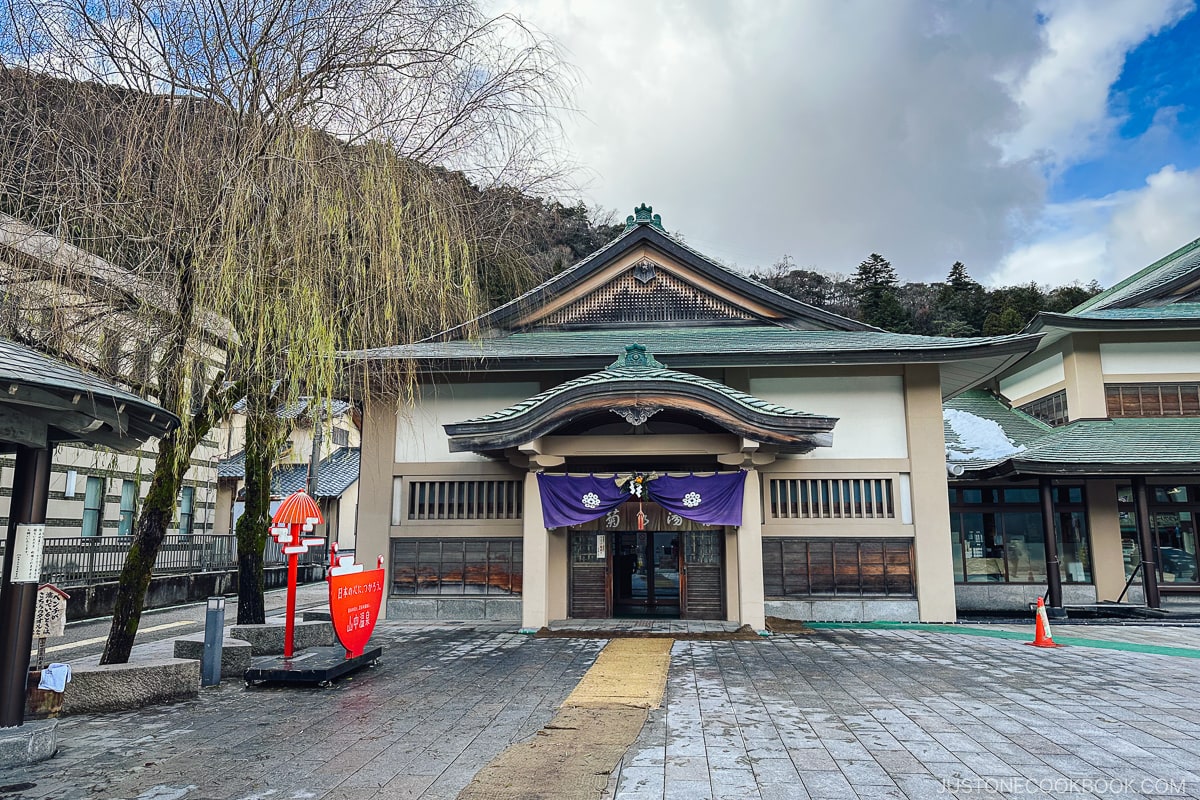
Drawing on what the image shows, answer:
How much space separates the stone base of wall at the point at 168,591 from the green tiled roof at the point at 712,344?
26.4 ft

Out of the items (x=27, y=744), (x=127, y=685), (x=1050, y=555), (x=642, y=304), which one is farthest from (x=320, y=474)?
(x=1050, y=555)

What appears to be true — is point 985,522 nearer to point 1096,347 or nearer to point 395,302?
point 1096,347

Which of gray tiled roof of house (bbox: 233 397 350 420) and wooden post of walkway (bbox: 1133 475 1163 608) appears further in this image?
wooden post of walkway (bbox: 1133 475 1163 608)

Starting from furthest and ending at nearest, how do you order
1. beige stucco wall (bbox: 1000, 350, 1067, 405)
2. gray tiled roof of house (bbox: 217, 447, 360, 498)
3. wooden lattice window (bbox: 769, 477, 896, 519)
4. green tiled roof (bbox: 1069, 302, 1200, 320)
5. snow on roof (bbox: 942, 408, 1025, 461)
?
1. gray tiled roof of house (bbox: 217, 447, 360, 498)
2. beige stucco wall (bbox: 1000, 350, 1067, 405)
3. snow on roof (bbox: 942, 408, 1025, 461)
4. green tiled roof (bbox: 1069, 302, 1200, 320)
5. wooden lattice window (bbox: 769, 477, 896, 519)

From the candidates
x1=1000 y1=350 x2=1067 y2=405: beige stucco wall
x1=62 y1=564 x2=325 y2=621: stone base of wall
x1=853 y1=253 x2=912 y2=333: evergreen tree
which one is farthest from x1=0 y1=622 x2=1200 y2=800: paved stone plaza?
x1=853 y1=253 x2=912 y2=333: evergreen tree

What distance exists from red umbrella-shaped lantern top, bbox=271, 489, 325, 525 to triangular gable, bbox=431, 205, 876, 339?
7.83 metres

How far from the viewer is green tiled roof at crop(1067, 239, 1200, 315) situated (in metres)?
18.7

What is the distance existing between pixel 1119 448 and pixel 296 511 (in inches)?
713

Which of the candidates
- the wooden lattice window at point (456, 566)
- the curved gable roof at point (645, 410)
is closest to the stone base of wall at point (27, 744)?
the curved gable roof at point (645, 410)

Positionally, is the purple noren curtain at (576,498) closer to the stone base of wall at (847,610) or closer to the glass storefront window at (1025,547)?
the stone base of wall at (847,610)

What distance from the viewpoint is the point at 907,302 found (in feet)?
199

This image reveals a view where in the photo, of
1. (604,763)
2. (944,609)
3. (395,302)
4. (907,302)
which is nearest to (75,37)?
(395,302)

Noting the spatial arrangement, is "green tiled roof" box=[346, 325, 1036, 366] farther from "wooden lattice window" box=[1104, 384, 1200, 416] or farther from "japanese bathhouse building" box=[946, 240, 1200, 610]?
"wooden lattice window" box=[1104, 384, 1200, 416]

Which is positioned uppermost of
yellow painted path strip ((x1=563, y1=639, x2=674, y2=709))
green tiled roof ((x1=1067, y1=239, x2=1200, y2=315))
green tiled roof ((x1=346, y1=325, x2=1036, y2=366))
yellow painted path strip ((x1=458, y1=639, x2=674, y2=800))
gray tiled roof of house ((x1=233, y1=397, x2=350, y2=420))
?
green tiled roof ((x1=1067, y1=239, x2=1200, y2=315))
